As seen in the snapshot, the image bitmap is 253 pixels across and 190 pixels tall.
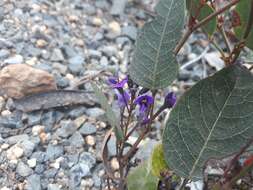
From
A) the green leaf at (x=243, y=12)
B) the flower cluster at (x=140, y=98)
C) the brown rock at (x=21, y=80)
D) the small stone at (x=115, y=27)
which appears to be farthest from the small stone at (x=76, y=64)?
the green leaf at (x=243, y=12)

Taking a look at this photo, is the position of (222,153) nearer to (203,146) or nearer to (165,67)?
(203,146)

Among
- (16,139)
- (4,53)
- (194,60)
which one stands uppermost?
(4,53)

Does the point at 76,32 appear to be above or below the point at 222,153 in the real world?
above

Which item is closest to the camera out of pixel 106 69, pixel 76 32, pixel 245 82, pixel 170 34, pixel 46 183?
pixel 245 82

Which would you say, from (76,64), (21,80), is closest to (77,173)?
(21,80)

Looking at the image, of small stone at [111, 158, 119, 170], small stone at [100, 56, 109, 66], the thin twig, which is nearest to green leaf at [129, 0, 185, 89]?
small stone at [111, 158, 119, 170]

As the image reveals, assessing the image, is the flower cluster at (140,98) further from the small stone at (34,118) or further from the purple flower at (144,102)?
the small stone at (34,118)

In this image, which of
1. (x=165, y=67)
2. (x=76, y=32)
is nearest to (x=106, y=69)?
(x=76, y=32)

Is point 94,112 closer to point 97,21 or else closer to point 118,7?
point 97,21
